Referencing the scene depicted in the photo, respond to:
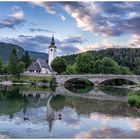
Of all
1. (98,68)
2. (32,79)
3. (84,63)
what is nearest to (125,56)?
(98,68)

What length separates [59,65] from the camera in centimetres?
9500

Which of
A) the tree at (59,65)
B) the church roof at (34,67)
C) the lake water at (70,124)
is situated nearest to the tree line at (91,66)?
the church roof at (34,67)

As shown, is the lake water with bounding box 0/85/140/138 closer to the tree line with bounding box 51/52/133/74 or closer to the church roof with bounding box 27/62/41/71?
the tree line with bounding box 51/52/133/74

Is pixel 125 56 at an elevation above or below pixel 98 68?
above

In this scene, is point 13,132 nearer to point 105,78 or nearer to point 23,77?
point 105,78

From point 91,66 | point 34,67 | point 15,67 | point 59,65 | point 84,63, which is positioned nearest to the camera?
point 15,67

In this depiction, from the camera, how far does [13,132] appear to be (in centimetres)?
1914

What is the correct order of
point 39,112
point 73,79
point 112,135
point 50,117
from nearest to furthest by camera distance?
1. point 112,135
2. point 50,117
3. point 39,112
4. point 73,79

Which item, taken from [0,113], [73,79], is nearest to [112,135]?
[0,113]

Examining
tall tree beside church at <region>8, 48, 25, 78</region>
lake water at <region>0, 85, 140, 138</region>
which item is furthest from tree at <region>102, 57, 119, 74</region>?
lake water at <region>0, 85, 140, 138</region>

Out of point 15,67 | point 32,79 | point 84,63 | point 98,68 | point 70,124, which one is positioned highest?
point 84,63

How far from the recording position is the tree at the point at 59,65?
310 feet

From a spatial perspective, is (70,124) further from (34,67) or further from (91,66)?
(34,67)

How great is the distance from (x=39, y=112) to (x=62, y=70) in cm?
6738
